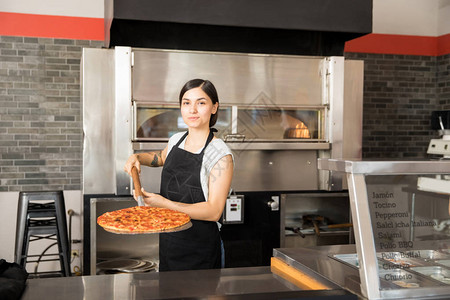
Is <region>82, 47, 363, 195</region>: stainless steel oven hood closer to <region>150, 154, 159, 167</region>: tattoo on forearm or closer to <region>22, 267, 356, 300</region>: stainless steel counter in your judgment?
<region>150, 154, 159, 167</region>: tattoo on forearm

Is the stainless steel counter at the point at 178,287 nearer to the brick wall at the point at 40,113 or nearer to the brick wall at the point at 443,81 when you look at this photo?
the brick wall at the point at 40,113

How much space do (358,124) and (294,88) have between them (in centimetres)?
71

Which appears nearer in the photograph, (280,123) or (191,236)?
(191,236)

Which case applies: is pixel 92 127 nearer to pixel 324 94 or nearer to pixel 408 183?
pixel 324 94

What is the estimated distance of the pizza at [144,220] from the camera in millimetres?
2322

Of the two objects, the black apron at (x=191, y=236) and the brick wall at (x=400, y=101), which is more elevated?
the brick wall at (x=400, y=101)

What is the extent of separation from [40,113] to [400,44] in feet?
13.7

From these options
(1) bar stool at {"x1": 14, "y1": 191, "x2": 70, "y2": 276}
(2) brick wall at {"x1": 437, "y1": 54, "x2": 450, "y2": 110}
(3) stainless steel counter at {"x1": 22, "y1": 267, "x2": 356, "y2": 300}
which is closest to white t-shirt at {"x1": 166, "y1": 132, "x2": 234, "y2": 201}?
(3) stainless steel counter at {"x1": 22, "y1": 267, "x2": 356, "y2": 300}

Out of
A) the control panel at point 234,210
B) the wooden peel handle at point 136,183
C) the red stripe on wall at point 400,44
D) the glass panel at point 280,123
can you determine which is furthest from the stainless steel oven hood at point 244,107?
the red stripe on wall at point 400,44

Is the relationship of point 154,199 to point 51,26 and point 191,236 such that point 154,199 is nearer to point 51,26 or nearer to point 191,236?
point 191,236

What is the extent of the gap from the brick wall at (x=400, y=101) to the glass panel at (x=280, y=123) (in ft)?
5.57

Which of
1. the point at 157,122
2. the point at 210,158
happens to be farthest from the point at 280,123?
the point at 210,158

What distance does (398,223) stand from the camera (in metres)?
1.73

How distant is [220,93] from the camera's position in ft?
13.8
